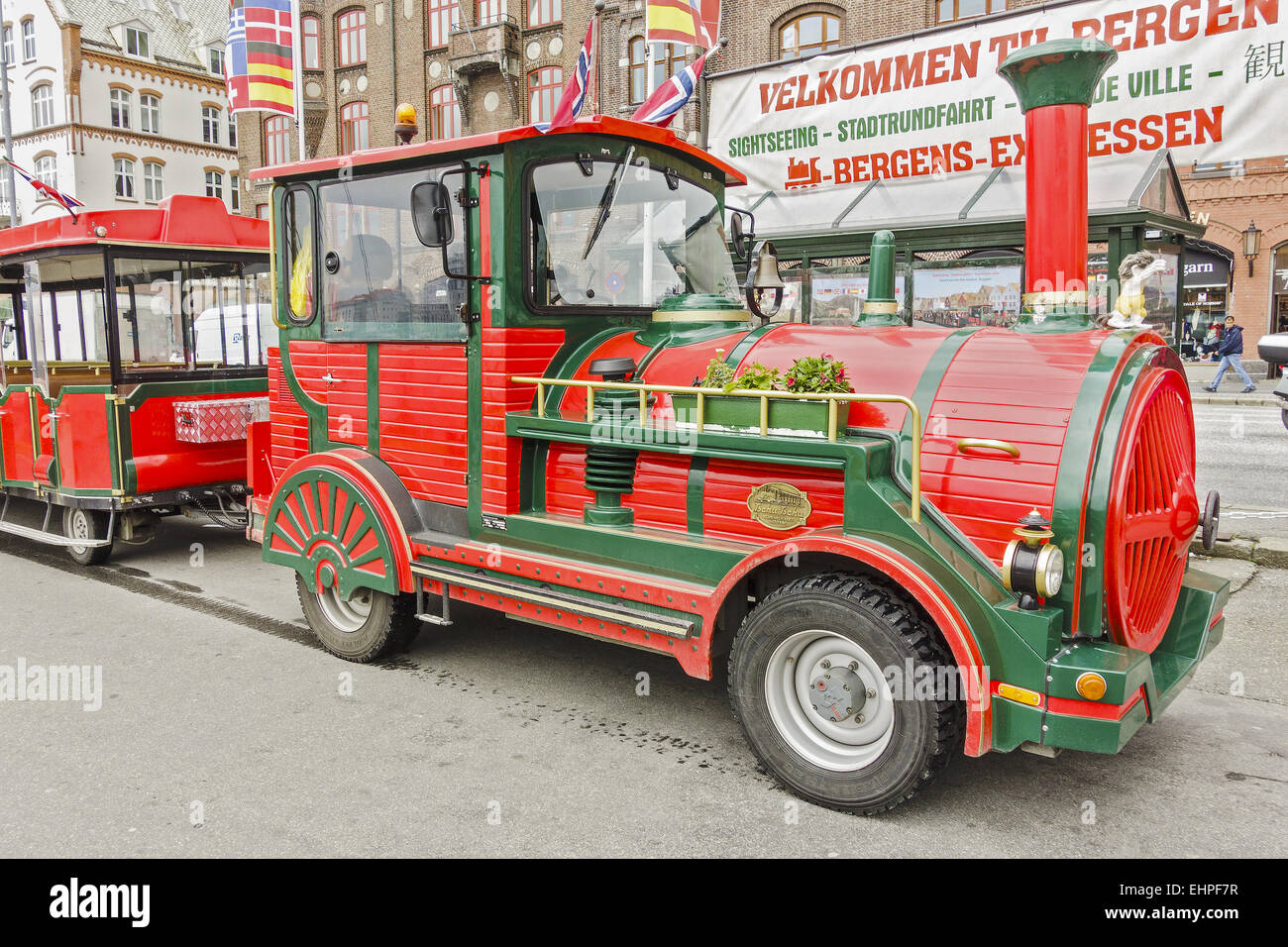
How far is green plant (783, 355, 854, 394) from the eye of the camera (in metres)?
3.74

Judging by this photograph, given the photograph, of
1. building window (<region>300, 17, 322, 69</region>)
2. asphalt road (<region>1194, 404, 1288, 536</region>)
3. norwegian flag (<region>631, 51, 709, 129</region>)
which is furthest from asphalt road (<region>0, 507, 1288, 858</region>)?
building window (<region>300, 17, 322, 69</region>)

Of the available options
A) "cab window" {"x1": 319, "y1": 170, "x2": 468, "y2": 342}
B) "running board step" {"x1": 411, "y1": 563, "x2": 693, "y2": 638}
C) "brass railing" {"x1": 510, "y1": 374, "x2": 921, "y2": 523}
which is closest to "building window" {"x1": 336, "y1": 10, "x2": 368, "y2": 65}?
"cab window" {"x1": 319, "y1": 170, "x2": 468, "y2": 342}

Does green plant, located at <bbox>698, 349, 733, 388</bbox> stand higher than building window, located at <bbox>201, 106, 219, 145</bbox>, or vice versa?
building window, located at <bbox>201, 106, 219, 145</bbox>

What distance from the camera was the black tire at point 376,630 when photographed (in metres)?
5.09

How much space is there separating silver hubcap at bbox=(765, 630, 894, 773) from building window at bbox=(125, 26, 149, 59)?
139 ft

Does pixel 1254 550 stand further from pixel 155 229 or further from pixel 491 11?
pixel 491 11

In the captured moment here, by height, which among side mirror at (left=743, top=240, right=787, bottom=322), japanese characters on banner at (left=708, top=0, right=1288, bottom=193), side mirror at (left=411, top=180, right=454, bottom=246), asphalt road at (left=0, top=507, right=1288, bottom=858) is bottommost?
asphalt road at (left=0, top=507, right=1288, bottom=858)

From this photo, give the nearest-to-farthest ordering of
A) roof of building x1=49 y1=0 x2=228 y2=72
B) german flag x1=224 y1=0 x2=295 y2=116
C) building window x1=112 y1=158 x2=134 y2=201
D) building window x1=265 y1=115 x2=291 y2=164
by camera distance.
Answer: german flag x1=224 y1=0 x2=295 y2=116 → building window x1=265 y1=115 x2=291 y2=164 → roof of building x1=49 y1=0 x2=228 y2=72 → building window x1=112 y1=158 x2=134 y2=201

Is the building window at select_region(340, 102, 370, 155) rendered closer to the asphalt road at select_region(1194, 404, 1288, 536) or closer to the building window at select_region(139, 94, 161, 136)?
the building window at select_region(139, 94, 161, 136)

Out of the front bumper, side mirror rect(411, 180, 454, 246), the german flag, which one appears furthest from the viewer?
the german flag

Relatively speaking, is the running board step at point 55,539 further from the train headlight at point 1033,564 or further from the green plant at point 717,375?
the train headlight at point 1033,564

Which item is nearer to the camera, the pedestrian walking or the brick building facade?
the pedestrian walking

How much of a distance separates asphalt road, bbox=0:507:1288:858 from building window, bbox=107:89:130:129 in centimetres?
3770

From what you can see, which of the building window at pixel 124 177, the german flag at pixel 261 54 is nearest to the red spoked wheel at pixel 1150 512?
the german flag at pixel 261 54
